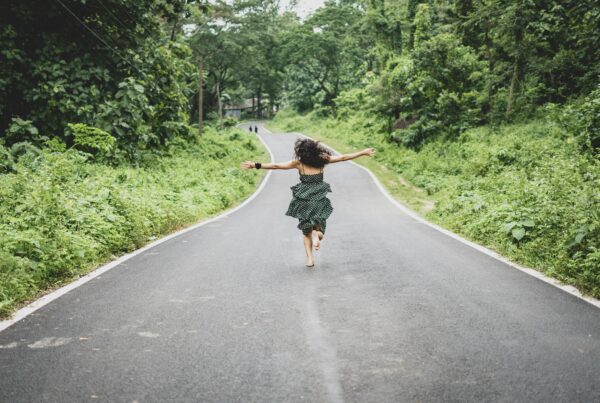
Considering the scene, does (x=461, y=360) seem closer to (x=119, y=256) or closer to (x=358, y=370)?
(x=358, y=370)

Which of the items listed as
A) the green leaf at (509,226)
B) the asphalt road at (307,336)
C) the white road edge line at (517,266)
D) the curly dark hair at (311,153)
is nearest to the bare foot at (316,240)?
the asphalt road at (307,336)

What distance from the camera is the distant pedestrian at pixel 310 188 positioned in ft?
22.9

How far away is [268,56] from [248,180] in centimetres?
3690

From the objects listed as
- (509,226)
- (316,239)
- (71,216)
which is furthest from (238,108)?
(316,239)

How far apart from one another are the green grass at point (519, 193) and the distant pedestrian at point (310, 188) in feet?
10.1

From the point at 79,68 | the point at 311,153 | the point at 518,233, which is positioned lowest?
the point at 518,233

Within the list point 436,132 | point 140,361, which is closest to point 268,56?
point 436,132

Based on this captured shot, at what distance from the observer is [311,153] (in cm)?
697

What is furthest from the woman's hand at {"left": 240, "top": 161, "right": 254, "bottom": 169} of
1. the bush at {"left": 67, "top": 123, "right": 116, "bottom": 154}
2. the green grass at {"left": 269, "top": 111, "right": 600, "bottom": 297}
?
the bush at {"left": 67, "top": 123, "right": 116, "bottom": 154}

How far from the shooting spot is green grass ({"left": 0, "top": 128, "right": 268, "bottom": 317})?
591 cm

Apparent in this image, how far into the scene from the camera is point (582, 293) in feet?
18.4

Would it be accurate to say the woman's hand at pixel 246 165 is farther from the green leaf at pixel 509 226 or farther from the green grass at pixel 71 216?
the green leaf at pixel 509 226

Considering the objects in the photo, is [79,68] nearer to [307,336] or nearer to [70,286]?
[70,286]

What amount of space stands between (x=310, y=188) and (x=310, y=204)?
0.83ft
